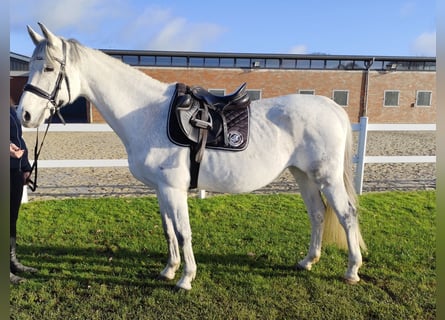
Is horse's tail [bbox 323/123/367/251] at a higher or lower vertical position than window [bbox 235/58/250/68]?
lower

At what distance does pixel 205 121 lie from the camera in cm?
283

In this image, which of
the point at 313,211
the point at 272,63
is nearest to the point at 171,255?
the point at 313,211

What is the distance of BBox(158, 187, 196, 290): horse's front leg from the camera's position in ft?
9.40

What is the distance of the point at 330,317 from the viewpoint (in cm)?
273

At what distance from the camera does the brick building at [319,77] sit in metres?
26.2

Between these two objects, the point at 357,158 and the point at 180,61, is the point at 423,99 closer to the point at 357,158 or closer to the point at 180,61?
the point at 180,61

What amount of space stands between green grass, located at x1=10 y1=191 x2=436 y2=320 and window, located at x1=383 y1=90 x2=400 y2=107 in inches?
1010

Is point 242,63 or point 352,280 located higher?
point 242,63

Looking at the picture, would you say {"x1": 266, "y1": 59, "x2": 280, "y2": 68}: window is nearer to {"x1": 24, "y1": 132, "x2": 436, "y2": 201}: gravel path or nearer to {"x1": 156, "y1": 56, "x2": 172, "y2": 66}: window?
{"x1": 156, "y1": 56, "x2": 172, "y2": 66}: window

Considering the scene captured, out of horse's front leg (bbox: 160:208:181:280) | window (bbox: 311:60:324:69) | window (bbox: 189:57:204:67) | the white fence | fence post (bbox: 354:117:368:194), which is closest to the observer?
→ horse's front leg (bbox: 160:208:181:280)

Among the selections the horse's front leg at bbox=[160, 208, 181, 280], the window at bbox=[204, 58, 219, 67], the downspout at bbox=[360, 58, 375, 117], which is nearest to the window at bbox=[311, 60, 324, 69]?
the downspout at bbox=[360, 58, 375, 117]

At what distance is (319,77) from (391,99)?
276 inches

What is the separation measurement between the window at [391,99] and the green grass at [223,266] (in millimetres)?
25646

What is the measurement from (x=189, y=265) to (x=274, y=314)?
914mm
